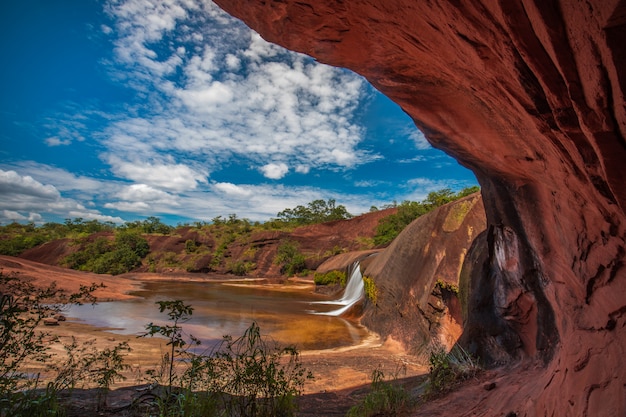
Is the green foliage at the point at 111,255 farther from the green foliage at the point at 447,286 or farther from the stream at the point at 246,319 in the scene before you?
the green foliage at the point at 447,286

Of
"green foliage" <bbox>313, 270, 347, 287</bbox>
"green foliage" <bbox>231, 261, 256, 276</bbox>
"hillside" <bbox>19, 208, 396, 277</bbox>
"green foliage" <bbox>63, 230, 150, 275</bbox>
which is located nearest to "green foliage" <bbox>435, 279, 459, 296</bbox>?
"green foliage" <bbox>313, 270, 347, 287</bbox>

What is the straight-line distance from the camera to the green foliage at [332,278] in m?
22.6

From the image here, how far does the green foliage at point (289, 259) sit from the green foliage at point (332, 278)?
37.8 ft

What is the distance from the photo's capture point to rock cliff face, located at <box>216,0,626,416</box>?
6.21 feet

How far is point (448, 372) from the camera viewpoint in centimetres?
552

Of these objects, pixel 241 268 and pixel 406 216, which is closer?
pixel 406 216

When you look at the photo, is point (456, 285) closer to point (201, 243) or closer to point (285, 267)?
point (285, 267)

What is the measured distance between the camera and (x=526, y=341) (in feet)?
17.5

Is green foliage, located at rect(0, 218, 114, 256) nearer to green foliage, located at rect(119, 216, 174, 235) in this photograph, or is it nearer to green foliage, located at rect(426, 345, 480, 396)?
green foliage, located at rect(119, 216, 174, 235)

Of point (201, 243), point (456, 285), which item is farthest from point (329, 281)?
point (201, 243)

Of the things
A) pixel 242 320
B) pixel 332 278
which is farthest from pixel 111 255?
pixel 242 320

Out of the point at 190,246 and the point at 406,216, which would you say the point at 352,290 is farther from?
the point at 190,246

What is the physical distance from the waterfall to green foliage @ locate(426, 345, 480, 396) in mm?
10699

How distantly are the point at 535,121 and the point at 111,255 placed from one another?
4728cm
